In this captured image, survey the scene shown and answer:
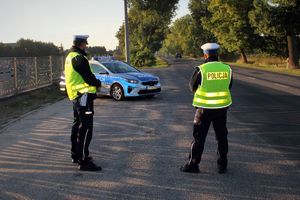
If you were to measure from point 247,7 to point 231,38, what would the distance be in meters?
6.22

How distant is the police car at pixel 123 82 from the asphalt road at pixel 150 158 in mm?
3177

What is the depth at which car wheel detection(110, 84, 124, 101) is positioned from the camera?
49.3 feet

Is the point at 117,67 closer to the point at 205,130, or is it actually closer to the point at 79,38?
the point at 79,38

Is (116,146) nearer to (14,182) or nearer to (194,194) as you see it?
(14,182)

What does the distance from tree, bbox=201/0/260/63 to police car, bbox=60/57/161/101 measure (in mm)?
34001

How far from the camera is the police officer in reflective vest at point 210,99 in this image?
224 inches

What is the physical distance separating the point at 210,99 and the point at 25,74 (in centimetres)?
1448

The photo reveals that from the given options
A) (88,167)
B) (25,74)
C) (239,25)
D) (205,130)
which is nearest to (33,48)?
(239,25)

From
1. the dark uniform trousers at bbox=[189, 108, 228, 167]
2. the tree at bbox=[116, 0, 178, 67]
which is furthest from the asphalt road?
the tree at bbox=[116, 0, 178, 67]

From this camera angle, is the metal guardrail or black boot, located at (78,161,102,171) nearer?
A: black boot, located at (78,161,102,171)

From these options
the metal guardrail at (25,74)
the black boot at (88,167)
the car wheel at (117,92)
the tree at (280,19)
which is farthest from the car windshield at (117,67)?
the tree at (280,19)

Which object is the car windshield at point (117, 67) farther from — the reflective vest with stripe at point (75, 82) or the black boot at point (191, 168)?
the black boot at point (191, 168)

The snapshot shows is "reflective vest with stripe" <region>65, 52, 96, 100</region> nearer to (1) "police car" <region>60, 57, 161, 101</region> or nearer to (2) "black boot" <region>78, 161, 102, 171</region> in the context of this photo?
(2) "black boot" <region>78, 161, 102, 171</region>

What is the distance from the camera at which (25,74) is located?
18688 mm
